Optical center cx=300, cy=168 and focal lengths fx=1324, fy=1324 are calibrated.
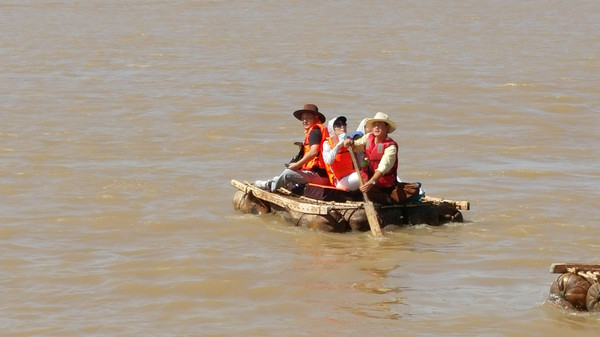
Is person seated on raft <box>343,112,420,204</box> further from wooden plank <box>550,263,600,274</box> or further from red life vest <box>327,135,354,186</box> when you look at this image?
wooden plank <box>550,263,600,274</box>

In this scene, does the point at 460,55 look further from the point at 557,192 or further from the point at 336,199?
the point at 336,199

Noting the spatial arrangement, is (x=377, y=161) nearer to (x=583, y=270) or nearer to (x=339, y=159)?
(x=339, y=159)

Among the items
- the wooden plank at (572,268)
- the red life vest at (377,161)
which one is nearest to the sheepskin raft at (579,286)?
the wooden plank at (572,268)

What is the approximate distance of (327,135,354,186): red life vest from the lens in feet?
46.1

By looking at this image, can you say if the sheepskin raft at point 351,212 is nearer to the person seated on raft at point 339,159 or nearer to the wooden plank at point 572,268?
the person seated on raft at point 339,159

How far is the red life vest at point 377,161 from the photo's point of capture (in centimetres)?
1383

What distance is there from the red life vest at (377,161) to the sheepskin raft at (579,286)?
137 inches

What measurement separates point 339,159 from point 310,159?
57 centimetres

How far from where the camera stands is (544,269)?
1248 centimetres

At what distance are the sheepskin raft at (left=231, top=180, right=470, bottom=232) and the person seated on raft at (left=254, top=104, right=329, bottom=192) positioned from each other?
19 cm

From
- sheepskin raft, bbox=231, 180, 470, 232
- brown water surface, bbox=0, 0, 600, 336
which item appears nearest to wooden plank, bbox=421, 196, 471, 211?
sheepskin raft, bbox=231, 180, 470, 232

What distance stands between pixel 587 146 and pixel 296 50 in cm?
1321

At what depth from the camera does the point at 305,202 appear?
46.2 ft

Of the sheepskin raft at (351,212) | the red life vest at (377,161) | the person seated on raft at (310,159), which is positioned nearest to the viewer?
the sheepskin raft at (351,212)
